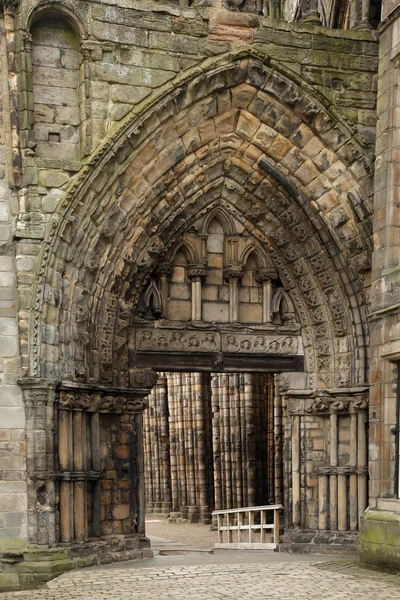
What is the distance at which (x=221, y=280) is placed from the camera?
50.3ft

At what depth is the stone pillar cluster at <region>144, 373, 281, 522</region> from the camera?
22.6m

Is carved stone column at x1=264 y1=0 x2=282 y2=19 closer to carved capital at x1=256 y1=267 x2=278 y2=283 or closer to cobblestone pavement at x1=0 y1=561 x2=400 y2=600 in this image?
carved capital at x1=256 y1=267 x2=278 y2=283

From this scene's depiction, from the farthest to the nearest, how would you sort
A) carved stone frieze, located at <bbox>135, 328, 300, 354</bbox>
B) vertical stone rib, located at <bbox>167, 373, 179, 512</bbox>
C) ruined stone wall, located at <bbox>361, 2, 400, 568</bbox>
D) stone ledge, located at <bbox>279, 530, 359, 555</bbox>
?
vertical stone rib, located at <bbox>167, 373, 179, 512</bbox>
carved stone frieze, located at <bbox>135, 328, 300, 354</bbox>
stone ledge, located at <bbox>279, 530, 359, 555</bbox>
ruined stone wall, located at <bbox>361, 2, 400, 568</bbox>

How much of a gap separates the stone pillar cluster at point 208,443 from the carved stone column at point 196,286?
792cm

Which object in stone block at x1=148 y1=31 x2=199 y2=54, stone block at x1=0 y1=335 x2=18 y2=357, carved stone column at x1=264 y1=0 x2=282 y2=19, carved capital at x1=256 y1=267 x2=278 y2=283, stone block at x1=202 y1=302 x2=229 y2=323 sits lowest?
stone block at x1=0 y1=335 x2=18 y2=357

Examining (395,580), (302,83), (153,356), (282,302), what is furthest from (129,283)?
(395,580)

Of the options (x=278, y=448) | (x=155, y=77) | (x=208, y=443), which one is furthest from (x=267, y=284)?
(x=208, y=443)

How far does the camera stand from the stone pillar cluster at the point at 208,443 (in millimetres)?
22641

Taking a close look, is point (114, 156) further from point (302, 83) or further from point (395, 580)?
point (395, 580)

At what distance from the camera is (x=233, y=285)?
15.2m

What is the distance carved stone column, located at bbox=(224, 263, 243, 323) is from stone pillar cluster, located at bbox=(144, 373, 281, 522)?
7645 millimetres

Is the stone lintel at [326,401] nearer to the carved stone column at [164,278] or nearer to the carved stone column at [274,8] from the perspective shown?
the carved stone column at [164,278]

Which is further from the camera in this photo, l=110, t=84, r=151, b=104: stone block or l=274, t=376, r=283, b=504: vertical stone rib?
l=274, t=376, r=283, b=504: vertical stone rib

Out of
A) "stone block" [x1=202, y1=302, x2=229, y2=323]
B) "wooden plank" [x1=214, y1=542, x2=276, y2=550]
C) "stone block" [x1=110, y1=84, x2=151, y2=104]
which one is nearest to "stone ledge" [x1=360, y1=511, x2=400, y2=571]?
"wooden plank" [x1=214, y1=542, x2=276, y2=550]
